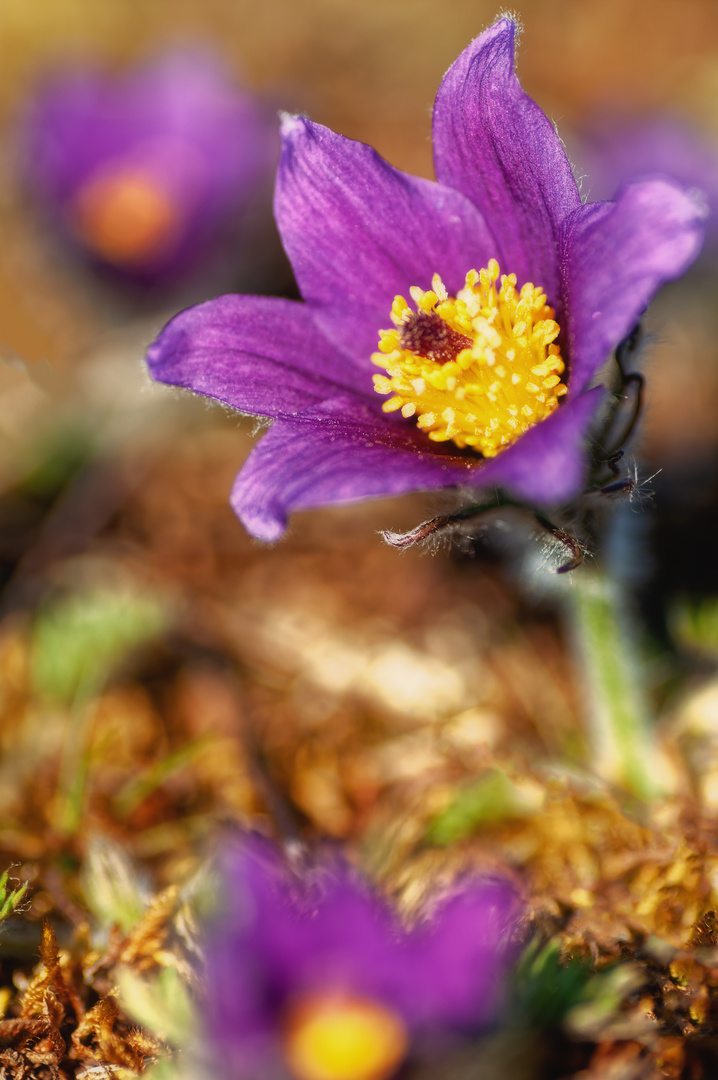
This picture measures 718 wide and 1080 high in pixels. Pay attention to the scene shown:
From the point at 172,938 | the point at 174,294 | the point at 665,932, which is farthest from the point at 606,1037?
the point at 174,294

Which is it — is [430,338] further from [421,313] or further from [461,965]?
[461,965]

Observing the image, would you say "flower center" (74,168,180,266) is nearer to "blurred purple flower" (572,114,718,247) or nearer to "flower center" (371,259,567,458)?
"blurred purple flower" (572,114,718,247)

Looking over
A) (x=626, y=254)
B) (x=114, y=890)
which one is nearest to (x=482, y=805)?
(x=114, y=890)

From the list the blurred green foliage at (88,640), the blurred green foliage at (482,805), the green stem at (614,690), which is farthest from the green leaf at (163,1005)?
the green stem at (614,690)

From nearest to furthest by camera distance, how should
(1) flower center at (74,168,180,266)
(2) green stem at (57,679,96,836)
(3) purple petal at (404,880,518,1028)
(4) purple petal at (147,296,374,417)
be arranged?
(3) purple petal at (404,880,518,1028)
(4) purple petal at (147,296,374,417)
(2) green stem at (57,679,96,836)
(1) flower center at (74,168,180,266)

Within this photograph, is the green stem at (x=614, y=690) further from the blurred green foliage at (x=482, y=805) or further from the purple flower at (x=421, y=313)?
the purple flower at (x=421, y=313)

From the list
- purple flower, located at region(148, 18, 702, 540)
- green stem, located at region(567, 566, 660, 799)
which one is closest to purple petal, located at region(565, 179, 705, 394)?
purple flower, located at region(148, 18, 702, 540)
